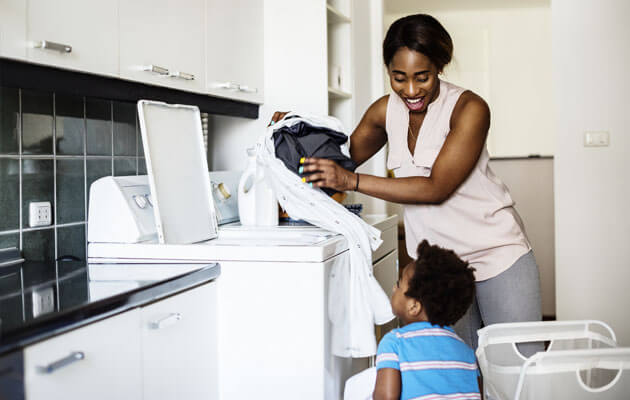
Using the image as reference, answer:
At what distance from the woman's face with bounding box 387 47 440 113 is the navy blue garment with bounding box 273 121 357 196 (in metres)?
0.27

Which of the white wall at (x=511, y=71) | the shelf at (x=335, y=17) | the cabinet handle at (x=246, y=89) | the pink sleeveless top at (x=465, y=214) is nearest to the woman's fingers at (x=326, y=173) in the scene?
the pink sleeveless top at (x=465, y=214)

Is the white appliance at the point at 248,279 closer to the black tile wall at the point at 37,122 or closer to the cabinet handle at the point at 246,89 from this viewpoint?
the black tile wall at the point at 37,122

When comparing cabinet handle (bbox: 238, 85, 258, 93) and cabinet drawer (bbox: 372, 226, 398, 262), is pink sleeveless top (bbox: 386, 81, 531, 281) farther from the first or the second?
cabinet handle (bbox: 238, 85, 258, 93)

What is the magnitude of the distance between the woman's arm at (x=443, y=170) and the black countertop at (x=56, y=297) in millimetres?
411

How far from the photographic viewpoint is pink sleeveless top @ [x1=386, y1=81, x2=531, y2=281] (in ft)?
5.65

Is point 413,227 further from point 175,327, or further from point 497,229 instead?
point 175,327

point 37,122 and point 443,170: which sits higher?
point 37,122

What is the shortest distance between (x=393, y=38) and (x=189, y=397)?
3.54ft

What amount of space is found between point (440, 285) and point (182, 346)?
2.05ft

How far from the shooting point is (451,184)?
1.71 meters

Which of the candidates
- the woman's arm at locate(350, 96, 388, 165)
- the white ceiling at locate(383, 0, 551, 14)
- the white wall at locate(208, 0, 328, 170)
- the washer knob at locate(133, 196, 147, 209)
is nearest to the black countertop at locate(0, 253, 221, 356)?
the washer knob at locate(133, 196, 147, 209)

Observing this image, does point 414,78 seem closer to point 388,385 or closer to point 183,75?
point 183,75

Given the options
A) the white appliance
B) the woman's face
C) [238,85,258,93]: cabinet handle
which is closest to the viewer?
the white appliance

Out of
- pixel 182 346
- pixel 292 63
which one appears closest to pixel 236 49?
pixel 292 63
